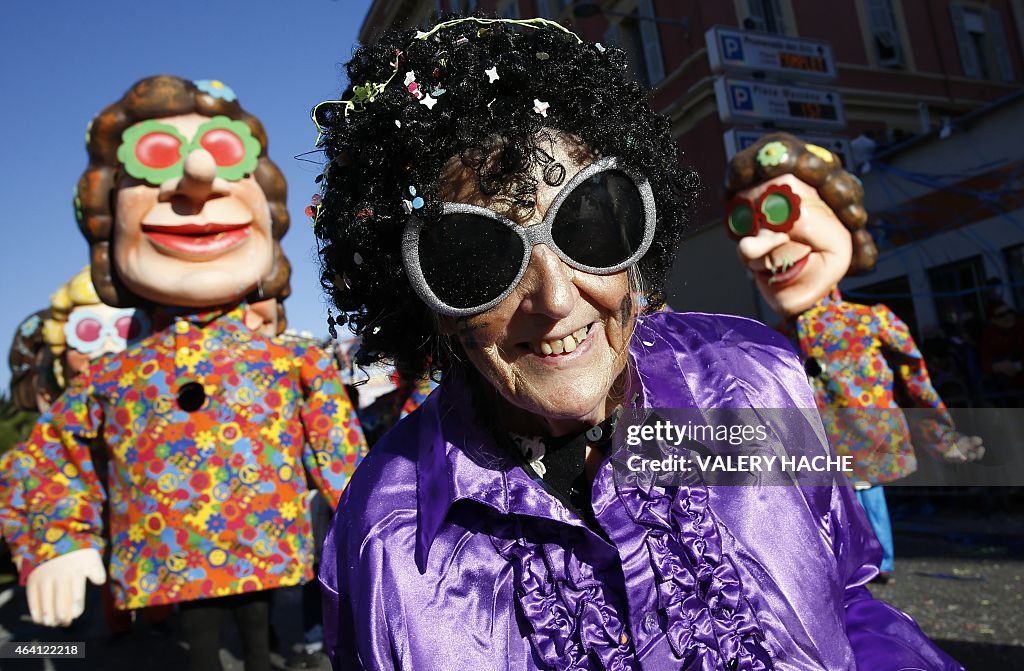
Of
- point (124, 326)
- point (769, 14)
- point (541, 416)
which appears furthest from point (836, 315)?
point (769, 14)

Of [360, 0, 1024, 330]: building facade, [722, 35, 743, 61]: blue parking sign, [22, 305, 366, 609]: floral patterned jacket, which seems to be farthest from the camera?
[360, 0, 1024, 330]: building facade

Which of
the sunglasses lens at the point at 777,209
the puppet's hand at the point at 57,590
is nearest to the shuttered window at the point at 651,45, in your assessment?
the sunglasses lens at the point at 777,209

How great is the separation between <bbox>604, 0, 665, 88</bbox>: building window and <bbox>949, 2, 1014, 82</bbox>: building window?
621 cm

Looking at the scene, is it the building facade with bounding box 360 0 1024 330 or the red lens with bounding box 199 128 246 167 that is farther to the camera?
the building facade with bounding box 360 0 1024 330

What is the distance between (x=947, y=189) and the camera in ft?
27.7

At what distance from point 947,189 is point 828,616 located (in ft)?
27.5

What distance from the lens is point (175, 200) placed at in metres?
3.33

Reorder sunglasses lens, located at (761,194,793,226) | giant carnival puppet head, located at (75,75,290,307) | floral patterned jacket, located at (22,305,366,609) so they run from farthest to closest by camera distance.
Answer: sunglasses lens, located at (761,194,793,226) < giant carnival puppet head, located at (75,75,290,307) < floral patterned jacket, located at (22,305,366,609)

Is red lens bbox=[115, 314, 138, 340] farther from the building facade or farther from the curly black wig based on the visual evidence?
the building facade

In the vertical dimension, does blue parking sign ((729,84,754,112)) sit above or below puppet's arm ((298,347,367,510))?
above

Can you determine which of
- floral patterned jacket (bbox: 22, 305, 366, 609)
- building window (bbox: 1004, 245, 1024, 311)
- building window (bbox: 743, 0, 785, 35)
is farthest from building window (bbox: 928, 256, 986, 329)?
floral patterned jacket (bbox: 22, 305, 366, 609)

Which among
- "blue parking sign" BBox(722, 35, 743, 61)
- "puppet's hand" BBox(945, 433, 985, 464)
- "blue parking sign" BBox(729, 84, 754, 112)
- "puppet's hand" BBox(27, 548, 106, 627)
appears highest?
"blue parking sign" BBox(722, 35, 743, 61)

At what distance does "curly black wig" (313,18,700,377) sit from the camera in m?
1.42

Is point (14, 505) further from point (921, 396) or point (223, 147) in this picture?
point (921, 396)
